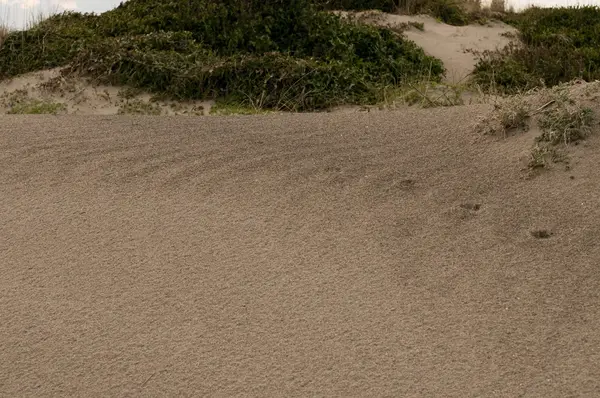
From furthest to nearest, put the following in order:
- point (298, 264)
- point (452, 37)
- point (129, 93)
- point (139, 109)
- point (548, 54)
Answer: point (452, 37) < point (548, 54) < point (129, 93) < point (139, 109) < point (298, 264)

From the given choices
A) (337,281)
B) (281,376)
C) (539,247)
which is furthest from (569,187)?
(281,376)

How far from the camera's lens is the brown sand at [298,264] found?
4.01 meters

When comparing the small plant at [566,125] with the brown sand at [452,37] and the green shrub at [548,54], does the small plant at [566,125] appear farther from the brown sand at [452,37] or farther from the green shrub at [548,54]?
the brown sand at [452,37]

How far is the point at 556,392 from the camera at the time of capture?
379 cm

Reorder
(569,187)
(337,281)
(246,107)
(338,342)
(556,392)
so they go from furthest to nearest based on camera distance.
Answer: (246,107) < (569,187) < (337,281) < (338,342) < (556,392)

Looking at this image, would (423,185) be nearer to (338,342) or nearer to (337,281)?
(337,281)

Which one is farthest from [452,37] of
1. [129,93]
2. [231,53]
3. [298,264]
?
[298,264]

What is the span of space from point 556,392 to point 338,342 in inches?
37.9

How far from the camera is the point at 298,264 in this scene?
4.95 m

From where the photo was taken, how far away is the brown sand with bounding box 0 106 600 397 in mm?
4008

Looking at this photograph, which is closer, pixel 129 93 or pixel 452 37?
pixel 129 93

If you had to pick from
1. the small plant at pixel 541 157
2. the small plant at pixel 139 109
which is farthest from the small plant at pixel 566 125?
the small plant at pixel 139 109

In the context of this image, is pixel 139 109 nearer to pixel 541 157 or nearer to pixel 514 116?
pixel 514 116

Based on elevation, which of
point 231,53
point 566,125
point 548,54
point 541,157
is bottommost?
point 541,157
